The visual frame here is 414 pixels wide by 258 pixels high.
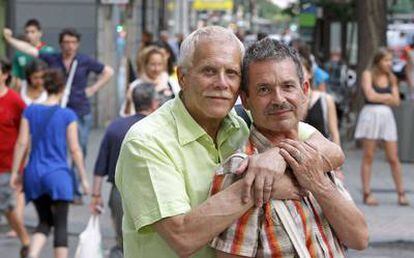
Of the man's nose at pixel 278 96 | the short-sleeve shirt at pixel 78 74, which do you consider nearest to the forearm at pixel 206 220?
the man's nose at pixel 278 96

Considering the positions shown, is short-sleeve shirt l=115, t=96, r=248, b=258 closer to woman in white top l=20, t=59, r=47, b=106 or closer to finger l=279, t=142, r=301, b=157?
finger l=279, t=142, r=301, b=157

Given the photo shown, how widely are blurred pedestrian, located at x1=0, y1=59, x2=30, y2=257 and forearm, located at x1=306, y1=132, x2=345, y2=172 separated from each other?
5.80 meters

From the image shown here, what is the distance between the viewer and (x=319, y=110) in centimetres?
876

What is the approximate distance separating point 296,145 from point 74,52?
8540 mm

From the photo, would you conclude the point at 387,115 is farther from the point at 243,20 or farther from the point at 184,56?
the point at 243,20

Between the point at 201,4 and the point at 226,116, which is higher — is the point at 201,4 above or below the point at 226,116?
below

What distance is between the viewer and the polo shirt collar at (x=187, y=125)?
3.12 m

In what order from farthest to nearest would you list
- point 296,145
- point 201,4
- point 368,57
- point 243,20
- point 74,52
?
point 243,20, point 201,4, point 368,57, point 74,52, point 296,145

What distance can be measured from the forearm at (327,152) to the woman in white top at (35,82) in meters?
5.79

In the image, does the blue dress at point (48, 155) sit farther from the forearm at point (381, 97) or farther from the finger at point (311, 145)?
the finger at point (311, 145)

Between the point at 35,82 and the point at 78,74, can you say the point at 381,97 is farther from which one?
the point at 35,82

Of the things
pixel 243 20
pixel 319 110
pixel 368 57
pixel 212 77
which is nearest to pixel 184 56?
pixel 212 77

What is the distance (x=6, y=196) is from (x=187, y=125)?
5754 mm

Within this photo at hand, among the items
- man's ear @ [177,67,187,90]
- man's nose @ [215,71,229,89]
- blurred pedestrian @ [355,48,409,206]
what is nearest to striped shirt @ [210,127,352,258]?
man's nose @ [215,71,229,89]
